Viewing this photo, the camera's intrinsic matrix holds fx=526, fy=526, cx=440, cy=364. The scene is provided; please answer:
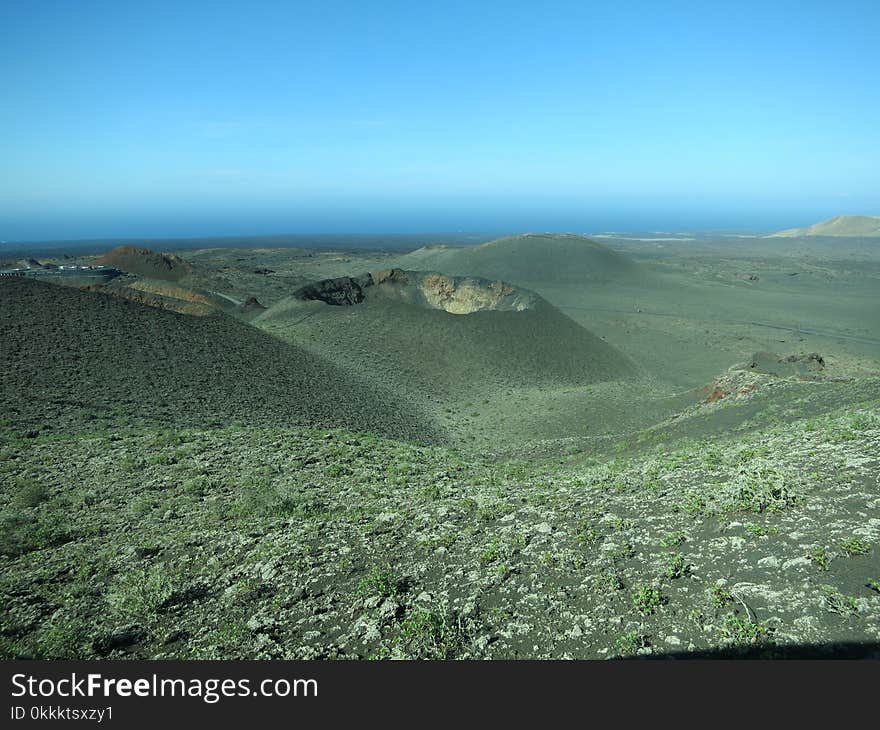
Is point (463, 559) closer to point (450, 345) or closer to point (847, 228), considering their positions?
point (450, 345)

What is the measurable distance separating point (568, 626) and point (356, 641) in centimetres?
197

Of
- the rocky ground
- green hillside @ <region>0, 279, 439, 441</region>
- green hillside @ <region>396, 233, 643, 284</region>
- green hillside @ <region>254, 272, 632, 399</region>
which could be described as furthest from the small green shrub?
green hillside @ <region>396, 233, 643, 284</region>

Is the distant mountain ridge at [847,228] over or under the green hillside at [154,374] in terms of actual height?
over

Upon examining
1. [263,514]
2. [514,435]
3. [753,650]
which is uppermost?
[753,650]

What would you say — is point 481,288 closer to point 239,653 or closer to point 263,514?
point 263,514

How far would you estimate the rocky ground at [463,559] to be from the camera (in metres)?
4.68

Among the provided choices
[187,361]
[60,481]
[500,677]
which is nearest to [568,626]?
[500,677]

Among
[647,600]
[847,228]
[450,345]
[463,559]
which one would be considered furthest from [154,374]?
[847,228]

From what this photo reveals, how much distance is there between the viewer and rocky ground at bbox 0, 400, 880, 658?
4684mm

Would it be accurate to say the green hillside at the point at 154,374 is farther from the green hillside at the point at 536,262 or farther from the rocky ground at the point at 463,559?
the green hillside at the point at 536,262

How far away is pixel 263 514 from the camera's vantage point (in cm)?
861

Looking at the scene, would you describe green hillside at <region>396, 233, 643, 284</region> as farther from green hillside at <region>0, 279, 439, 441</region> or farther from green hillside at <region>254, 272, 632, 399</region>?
green hillside at <region>0, 279, 439, 441</region>

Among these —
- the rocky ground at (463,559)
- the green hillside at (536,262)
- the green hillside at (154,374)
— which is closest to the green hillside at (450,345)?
the green hillside at (154,374)

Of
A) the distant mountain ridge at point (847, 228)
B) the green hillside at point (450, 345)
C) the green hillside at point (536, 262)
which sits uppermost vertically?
the distant mountain ridge at point (847, 228)
